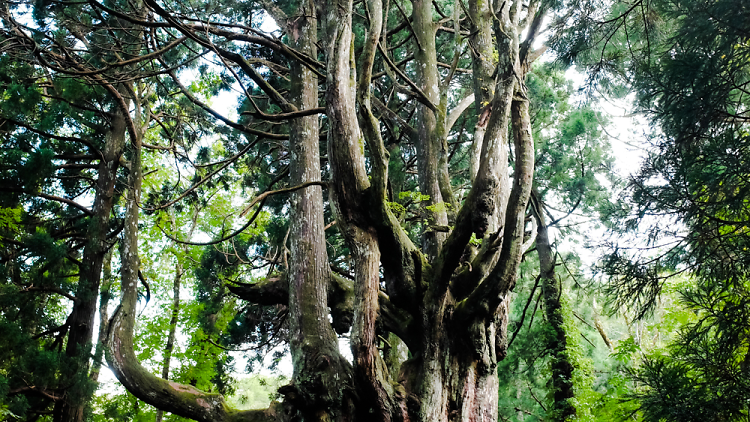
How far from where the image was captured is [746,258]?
14.0 ft

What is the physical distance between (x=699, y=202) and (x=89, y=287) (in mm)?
8721

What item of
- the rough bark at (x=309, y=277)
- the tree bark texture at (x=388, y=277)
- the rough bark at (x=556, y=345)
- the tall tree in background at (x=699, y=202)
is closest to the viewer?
the tree bark texture at (x=388, y=277)

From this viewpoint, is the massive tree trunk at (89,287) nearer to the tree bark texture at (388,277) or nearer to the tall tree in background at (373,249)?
the tall tree in background at (373,249)

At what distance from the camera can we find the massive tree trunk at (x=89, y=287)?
741 cm

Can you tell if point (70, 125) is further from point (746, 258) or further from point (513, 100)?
point (746, 258)

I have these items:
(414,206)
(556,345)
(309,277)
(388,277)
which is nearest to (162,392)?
(309,277)

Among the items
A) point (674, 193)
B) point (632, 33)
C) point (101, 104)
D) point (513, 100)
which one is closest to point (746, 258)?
point (674, 193)

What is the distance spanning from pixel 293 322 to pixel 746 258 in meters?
4.12

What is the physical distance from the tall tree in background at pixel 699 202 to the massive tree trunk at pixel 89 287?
698 cm

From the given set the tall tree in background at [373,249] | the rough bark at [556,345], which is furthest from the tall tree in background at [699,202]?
the rough bark at [556,345]

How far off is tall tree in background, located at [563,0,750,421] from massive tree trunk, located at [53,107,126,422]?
6978 mm

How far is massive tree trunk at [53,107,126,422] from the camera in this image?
7406 mm

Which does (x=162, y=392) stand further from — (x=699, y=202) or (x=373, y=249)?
(x=699, y=202)

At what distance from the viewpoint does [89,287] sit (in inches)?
318
